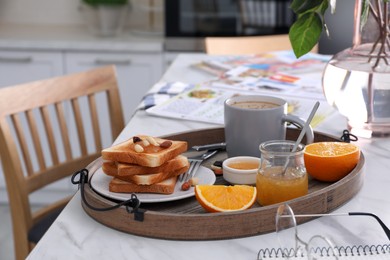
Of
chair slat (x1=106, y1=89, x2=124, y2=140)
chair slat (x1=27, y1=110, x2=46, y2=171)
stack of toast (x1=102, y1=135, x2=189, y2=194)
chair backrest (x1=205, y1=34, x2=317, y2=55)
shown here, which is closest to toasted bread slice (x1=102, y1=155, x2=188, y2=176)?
stack of toast (x1=102, y1=135, x2=189, y2=194)

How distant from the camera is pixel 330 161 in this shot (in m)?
1.12

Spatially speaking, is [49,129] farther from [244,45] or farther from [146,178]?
[244,45]

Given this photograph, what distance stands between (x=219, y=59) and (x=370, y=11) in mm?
934

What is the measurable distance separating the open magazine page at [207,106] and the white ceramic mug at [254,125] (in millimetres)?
281

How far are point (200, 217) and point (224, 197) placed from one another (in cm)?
8

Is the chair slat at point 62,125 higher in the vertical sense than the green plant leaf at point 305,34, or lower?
lower

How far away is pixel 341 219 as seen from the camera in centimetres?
101

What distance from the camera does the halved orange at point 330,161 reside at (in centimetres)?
113

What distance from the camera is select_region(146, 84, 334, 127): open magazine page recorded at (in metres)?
1.61

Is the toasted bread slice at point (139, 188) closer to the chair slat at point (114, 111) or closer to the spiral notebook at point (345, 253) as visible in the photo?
the spiral notebook at point (345, 253)

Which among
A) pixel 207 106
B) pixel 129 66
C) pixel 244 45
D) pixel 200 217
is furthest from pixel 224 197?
pixel 129 66

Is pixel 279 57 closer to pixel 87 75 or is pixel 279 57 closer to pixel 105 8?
pixel 87 75

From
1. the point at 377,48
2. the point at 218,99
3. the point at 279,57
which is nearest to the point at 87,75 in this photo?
the point at 218,99

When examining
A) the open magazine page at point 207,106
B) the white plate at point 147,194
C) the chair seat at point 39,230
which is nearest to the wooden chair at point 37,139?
the chair seat at point 39,230
